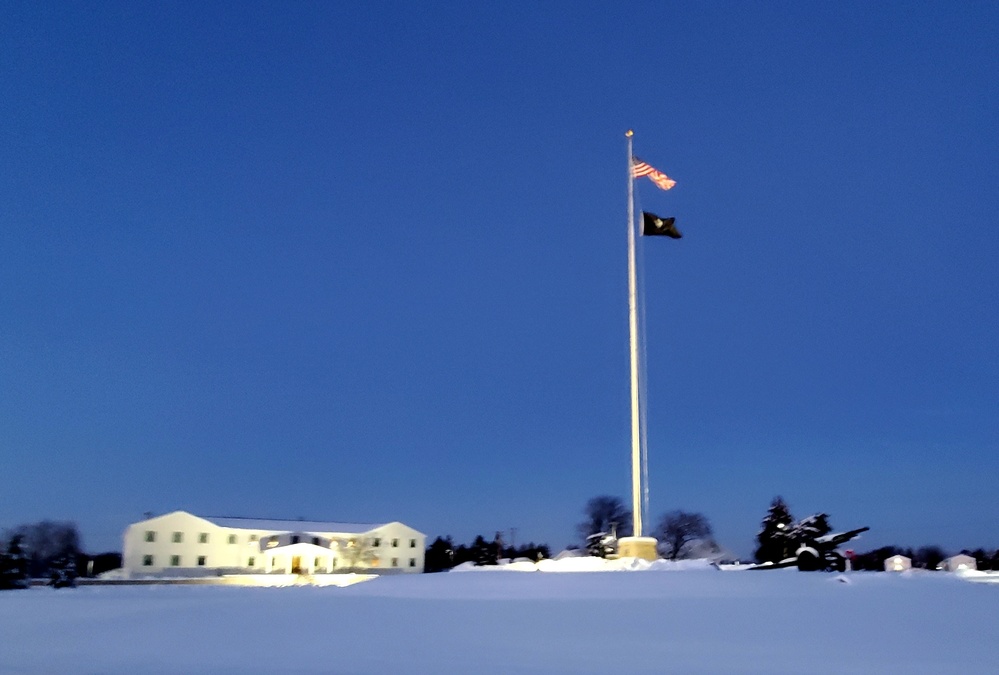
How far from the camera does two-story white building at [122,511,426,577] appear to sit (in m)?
61.9

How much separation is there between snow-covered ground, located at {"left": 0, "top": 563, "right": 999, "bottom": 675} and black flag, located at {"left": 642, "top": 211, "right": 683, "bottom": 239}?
1106 cm

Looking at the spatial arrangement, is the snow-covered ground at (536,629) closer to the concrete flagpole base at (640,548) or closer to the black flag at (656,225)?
the concrete flagpole base at (640,548)

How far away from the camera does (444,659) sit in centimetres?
881

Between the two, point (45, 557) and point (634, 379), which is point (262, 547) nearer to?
point (45, 557)

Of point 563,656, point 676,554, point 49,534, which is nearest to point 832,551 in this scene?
point 563,656

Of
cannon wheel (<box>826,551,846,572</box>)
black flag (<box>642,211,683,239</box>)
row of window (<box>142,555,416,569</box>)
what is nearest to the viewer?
cannon wheel (<box>826,551,846,572</box>)

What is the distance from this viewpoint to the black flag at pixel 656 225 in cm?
2303

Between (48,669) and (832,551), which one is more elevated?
(832,551)

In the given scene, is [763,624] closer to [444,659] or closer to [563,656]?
[563,656]

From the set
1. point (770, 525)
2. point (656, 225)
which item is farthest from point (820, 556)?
point (770, 525)

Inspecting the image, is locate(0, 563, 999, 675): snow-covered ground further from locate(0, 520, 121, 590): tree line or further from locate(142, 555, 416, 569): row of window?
locate(142, 555, 416, 569): row of window

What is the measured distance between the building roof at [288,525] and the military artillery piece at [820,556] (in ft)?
178

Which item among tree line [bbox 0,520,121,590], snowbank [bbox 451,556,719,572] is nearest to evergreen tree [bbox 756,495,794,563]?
snowbank [bbox 451,556,719,572]

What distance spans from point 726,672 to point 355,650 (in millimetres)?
3958
